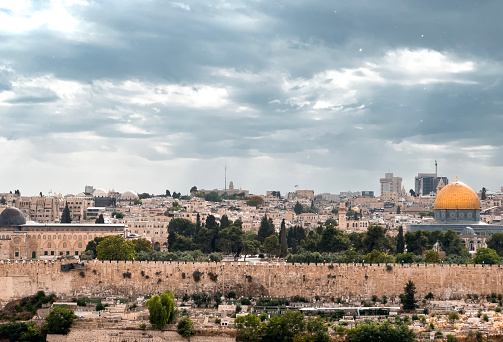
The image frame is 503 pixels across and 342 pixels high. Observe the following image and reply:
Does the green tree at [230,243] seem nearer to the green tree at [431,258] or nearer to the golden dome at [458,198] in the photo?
the green tree at [431,258]

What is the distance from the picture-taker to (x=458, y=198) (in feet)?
300

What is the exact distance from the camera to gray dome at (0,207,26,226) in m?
80.4

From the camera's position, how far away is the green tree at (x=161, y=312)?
44688 mm

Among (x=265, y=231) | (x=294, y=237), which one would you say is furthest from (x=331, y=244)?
(x=265, y=231)

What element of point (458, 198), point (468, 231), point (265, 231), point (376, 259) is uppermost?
point (458, 198)

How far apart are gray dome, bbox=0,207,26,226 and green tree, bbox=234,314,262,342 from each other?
4140 centimetres

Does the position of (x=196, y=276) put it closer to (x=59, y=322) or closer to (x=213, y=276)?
(x=213, y=276)

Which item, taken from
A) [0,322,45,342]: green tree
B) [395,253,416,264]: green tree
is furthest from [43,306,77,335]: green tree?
[395,253,416,264]: green tree

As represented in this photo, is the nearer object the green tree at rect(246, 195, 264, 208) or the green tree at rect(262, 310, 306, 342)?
the green tree at rect(262, 310, 306, 342)

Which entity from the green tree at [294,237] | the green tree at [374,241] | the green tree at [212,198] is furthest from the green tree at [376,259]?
the green tree at [212,198]

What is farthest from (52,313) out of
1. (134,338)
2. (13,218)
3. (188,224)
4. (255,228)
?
(255,228)

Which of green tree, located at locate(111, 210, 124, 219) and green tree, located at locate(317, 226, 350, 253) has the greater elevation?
green tree, located at locate(111, 210, 124, 219)

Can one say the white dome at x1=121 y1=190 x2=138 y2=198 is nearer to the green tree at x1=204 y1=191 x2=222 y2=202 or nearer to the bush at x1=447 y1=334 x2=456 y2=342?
the green tree at x1=204 y1=191 x2=222 y2=202

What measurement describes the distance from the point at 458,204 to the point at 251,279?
142 feet
